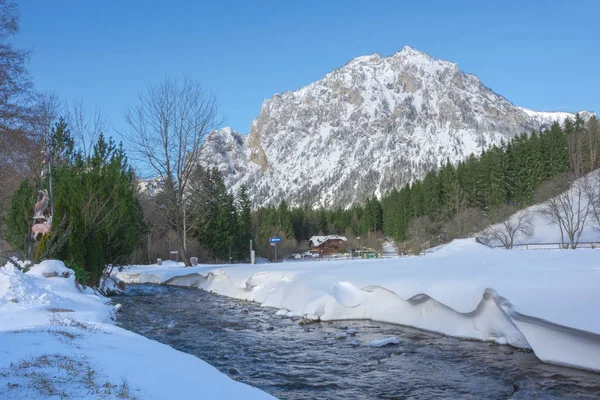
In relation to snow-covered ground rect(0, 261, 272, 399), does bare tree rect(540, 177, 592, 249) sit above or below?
above

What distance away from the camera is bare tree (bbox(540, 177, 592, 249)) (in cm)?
4912

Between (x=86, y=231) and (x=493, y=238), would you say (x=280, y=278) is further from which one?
(x=493, y=238)

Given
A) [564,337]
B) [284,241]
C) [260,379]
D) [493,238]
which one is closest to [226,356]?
[260,379]

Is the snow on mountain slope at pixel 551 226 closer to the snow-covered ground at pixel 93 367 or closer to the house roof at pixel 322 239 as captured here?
the house roof at pixel 322 239

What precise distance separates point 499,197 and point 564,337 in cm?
6325

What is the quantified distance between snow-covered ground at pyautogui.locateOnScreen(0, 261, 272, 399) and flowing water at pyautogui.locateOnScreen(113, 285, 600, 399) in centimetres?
171

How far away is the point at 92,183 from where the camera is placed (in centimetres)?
1709

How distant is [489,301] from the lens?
9.44 metres

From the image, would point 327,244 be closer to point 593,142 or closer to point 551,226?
point 551,226

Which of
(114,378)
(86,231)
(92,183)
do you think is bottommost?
(114,378)

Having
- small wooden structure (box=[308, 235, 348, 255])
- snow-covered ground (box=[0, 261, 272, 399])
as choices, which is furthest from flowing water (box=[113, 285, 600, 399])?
small wooden structure (box=[308, 235, 348, 255])

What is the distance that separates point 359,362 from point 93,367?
501cm

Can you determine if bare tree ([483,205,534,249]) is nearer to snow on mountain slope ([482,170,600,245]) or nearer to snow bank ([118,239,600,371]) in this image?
snow on mountain slope ([482,170,600,245])

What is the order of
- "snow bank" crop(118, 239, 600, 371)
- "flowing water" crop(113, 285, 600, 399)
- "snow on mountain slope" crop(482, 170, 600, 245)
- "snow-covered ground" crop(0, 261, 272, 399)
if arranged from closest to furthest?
"snow-covered ground" crop(0, 261, 272, 399) → "flowing water" crop(113, 285, 600, 399) → "snow bank" crop(118, 239, 600, 371) → "snow on mountain slope" crop(482, 170, 600, 245)
